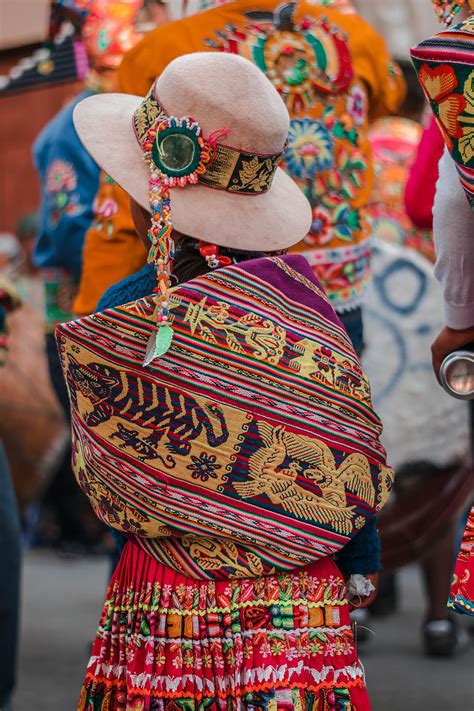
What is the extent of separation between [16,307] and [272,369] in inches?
76.3

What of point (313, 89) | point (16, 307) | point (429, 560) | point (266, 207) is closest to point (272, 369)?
point (266, 207)

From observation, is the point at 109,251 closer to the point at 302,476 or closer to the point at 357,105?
the point at 357,105

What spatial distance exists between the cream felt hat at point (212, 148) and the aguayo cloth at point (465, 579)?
0.67 m

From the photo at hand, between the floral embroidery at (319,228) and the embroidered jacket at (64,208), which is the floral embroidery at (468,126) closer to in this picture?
the floral embroidery at (319,228)

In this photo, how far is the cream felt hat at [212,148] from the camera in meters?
2.39

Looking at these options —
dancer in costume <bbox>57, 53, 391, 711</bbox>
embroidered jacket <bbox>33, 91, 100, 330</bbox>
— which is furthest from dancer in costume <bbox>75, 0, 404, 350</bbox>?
dancer in costume <bbox>57, 53, 391, 711</bbox>

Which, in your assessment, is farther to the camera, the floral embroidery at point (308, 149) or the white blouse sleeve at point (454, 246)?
the floral embroidery at point (308, 149)

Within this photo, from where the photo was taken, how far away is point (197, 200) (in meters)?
2.42

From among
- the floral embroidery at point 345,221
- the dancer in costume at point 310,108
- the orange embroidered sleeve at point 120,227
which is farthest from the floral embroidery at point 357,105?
the orange embroidered sleeve at point 120,227

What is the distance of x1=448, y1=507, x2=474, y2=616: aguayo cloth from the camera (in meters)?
2.18

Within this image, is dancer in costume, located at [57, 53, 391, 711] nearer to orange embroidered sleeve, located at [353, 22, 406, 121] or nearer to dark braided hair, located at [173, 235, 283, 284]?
dark braided hair, located at [173, 235, 283, 284]

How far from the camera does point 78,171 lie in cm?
426

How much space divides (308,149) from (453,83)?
1.40m

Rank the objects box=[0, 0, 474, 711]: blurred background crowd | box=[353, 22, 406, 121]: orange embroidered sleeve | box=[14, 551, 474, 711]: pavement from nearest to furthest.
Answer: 1. box=[353, 22, 406, 121]: orange embroidered sleeve
2. box=[0, 0, 474, 711]: blurred background crowd
3. box=[14, 551, 474, 711]: pavement
